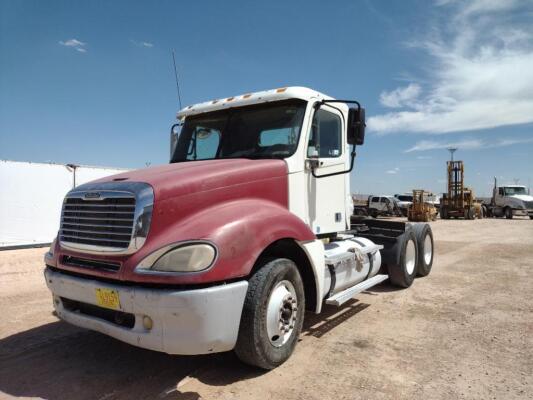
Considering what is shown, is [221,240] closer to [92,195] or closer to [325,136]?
[92,195]

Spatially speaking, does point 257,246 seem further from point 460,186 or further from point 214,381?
point 460,186

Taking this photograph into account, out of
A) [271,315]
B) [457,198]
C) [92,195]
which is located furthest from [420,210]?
[92,195]

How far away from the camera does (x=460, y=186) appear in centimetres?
3011

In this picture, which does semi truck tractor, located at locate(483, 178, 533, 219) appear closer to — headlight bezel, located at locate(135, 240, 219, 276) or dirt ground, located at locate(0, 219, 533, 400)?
dirt ground, located at locate(0, 219, 533, 400)

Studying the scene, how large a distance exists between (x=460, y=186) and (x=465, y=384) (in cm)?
2974

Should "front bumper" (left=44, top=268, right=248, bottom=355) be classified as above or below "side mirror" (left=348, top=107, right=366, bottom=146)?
below

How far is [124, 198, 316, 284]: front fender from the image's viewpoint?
2.98 m

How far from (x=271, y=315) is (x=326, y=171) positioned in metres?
2.01

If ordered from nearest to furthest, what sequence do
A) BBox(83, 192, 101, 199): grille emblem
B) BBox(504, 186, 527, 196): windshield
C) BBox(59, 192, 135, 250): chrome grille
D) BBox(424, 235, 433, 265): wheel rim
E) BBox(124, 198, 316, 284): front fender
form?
BBox(124, 198, 316, 284): front fender, BBox(59, 192, 135, 250): chrome grille, BBox(83, 192, 101, 199): grille emblem, BBox(424, 235, 433, 265): wheel rim, BBox(504, 186, 527, 196): windshield

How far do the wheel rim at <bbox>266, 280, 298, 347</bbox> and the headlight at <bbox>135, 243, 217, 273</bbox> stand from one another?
0.78 m

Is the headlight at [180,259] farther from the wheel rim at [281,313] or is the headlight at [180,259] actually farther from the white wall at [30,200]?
the white wall at [30,200]

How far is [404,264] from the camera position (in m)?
6.72

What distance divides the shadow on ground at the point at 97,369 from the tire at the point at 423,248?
3.77m

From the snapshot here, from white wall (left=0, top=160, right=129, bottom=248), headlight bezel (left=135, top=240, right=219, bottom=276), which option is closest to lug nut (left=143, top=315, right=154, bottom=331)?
headlight bezel (left=135, top=240, right=219, bottom=276)
